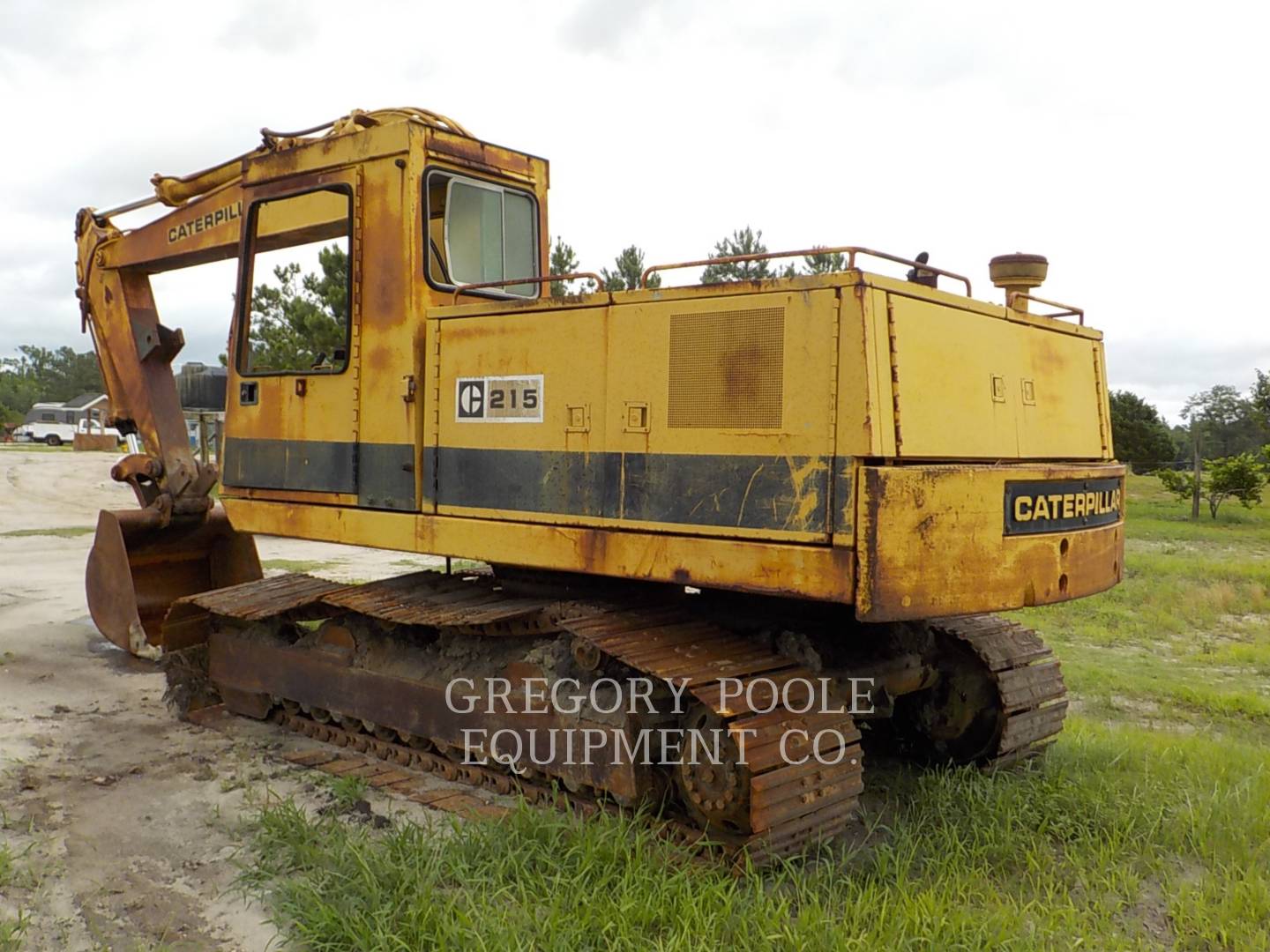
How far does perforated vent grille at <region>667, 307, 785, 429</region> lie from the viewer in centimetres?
417

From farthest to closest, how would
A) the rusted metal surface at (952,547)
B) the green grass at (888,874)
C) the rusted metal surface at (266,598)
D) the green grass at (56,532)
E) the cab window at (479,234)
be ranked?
1. the green grass at (56,532)
2. the rusted metal surface at (266,598)
3. the cab window at (479,234)
4. the rusted metal surface at (952,547)
5. the green grass at (888,874)

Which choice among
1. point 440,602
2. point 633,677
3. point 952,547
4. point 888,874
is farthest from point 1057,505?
point 440,602

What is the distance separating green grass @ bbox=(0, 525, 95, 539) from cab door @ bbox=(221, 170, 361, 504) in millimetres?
11267

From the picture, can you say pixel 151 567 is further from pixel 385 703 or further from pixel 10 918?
pixel 10 918

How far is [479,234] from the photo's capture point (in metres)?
5.79

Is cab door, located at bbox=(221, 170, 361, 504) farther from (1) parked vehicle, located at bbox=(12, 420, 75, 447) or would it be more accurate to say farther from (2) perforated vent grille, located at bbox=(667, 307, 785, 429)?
(1) parked vehicle, located at bbox=(12, 420, 75, 447)

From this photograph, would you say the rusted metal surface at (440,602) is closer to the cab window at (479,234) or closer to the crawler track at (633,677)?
the crawler track at (633,677)

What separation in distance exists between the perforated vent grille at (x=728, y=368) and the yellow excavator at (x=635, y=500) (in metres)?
0.01

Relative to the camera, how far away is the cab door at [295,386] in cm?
557

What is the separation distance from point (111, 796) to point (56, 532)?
12.8m

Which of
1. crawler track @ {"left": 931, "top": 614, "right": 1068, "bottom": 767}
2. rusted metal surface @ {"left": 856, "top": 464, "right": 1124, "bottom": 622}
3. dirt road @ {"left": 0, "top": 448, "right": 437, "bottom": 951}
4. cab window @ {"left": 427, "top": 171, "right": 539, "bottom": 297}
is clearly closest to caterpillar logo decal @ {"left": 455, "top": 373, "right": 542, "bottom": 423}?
cab window @ {"left": 427, "top": 171, "right": 539, "bottom": 297}

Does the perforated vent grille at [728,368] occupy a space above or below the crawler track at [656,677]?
above

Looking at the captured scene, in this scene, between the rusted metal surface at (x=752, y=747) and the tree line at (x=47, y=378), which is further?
the tree line at (x=47, y=378)

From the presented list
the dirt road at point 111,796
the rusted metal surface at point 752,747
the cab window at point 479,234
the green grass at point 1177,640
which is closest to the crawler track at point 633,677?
the rusted metal surface at point 752,747
